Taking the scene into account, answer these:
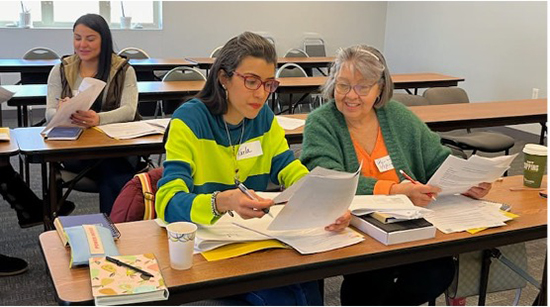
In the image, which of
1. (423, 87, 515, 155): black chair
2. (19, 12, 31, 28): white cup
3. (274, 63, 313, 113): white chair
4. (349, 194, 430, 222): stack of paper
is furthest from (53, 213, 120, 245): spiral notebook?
(19, 12, 31, 28): white cup

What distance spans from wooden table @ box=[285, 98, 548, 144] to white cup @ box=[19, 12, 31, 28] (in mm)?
4321

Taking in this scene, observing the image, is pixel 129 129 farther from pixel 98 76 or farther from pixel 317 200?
pixel 317 200

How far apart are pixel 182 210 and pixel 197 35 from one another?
6191 mm

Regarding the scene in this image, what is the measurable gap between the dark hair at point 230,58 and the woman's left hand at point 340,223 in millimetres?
477

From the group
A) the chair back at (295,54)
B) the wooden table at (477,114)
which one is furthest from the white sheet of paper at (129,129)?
the chair back at (295,54)

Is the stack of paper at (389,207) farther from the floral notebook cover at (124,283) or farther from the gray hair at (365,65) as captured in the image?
the floral notebook cover at (124,283)

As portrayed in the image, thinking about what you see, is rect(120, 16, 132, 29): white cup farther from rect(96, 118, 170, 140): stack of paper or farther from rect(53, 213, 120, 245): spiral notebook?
rect(53, 213, 120, 245): spiral notebook

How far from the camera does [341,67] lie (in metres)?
2.03

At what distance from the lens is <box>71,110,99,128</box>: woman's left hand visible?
2.82m

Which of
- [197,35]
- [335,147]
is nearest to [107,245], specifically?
A: [335,147]

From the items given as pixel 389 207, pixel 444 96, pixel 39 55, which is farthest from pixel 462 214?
pixel 39 55

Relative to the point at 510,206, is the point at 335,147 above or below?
above

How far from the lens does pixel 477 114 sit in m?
3.83

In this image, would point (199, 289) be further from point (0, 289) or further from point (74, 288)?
point (0, 289)
